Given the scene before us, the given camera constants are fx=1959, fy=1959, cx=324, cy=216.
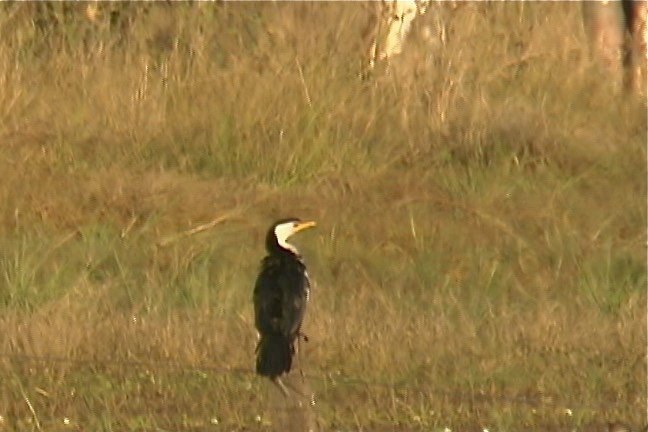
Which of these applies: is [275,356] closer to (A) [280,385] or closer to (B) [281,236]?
(A) [280,385]

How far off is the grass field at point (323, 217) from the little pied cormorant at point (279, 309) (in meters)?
0.19

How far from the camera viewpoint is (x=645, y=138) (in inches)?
449

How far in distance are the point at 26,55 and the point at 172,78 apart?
2.92ft

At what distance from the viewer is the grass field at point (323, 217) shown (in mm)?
7211

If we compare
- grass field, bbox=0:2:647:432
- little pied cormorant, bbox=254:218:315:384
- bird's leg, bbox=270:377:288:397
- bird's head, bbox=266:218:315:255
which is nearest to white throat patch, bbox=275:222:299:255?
bird's head, bbox=266:218:315:255

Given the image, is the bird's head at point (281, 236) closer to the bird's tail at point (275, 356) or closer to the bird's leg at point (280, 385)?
the bird's tail at point (275, 356)

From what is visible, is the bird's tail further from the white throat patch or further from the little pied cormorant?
the white throat patch

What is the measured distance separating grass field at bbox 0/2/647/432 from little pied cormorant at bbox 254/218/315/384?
0.19m

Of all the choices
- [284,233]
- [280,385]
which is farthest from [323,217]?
[280,385]

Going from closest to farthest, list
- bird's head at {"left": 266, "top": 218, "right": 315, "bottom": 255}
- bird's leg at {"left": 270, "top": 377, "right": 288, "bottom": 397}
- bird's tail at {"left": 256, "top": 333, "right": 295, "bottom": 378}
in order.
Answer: bird's leg at {"left": 270, "top": 377, "right": 288, "bottom": 397}
bird's tail at {"left": 256, "top": 333, "right": 295, "bottom": 378}
bird's head at {"left": 266, "top": 218, "right": 315, "bottom": 255}

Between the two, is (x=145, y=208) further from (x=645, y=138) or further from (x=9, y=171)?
(x=645, y=138)

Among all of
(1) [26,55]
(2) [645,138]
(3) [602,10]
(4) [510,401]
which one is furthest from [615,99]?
(4) [510,401]

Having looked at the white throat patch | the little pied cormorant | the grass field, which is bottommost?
the grass field

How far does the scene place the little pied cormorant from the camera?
6.24m
